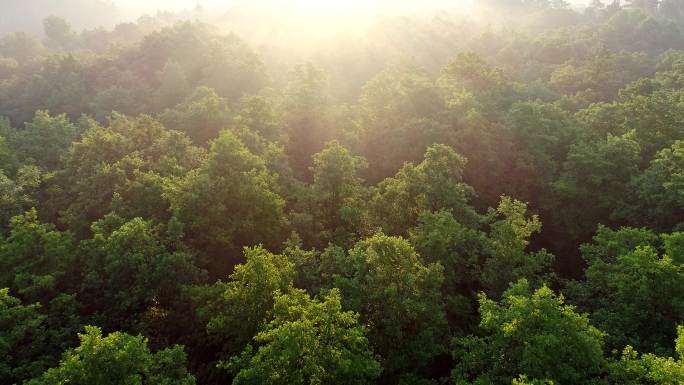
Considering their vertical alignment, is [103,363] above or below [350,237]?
above

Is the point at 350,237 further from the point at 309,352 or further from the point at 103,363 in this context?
the point at 103,363

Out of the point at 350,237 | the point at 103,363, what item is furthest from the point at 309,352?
the point at 350,237

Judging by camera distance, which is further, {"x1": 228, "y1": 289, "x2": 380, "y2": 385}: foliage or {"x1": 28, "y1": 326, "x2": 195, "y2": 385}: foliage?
{"x1": 228, "y1": 289, "x2": 380, "y2": 385}: foliage

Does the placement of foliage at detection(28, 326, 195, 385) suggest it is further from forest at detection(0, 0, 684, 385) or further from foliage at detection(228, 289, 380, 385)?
foliage at detection(228, 289, 380, 385)

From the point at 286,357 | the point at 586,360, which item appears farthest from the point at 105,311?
the point at 586,360

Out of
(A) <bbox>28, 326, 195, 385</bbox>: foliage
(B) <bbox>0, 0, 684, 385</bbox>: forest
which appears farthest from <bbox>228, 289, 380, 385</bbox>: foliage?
(A) <bbox>28, 326, 195, 385</bbox>: foliage

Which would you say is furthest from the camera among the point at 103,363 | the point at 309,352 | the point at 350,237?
the point at 350,237

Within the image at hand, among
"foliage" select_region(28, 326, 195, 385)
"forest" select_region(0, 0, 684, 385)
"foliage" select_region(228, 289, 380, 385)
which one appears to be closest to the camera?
"foliage" select_region(28, 326, 195, 385)

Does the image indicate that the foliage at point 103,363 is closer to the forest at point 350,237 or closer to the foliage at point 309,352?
the forest at point 350,237
